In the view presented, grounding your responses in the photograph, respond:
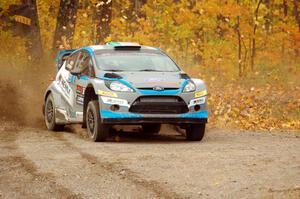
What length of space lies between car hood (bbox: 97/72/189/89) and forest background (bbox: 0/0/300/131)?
377 centimetres

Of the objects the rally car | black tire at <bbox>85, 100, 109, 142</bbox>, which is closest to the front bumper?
the rally car

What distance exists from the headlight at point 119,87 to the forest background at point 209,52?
4554 millimetres

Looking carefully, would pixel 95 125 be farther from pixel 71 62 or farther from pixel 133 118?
pixel 71 62

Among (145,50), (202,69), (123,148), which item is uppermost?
(145,50)

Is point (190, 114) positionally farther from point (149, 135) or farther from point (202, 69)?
point (202, 69)

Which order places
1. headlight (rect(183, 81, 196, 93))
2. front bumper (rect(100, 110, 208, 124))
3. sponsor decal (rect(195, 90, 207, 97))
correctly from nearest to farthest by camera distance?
front bumper (rect(100, 110, 208, 124)), headlight (rect(183, 81, 196, 93)), sponsor decal (rect(195, 90, 207, 97))

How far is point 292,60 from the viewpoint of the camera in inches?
1287

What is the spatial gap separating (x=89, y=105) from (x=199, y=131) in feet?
6.36

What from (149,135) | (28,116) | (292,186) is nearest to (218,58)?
(28,116)

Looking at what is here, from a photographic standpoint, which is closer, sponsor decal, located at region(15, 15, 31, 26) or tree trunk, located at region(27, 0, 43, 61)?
sponsor decal, located at region(15, 15, 31, 26)

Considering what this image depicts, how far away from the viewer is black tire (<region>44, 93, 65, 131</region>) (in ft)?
51.0

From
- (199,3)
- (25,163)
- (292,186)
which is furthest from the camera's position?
(199,3)

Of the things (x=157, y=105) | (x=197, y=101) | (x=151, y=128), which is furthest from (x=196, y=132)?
(x=151, y=128)

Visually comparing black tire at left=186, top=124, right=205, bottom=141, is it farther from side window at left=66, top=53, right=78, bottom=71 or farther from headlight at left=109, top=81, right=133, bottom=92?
side window at left=66, top=53, right=78, bottom=71
